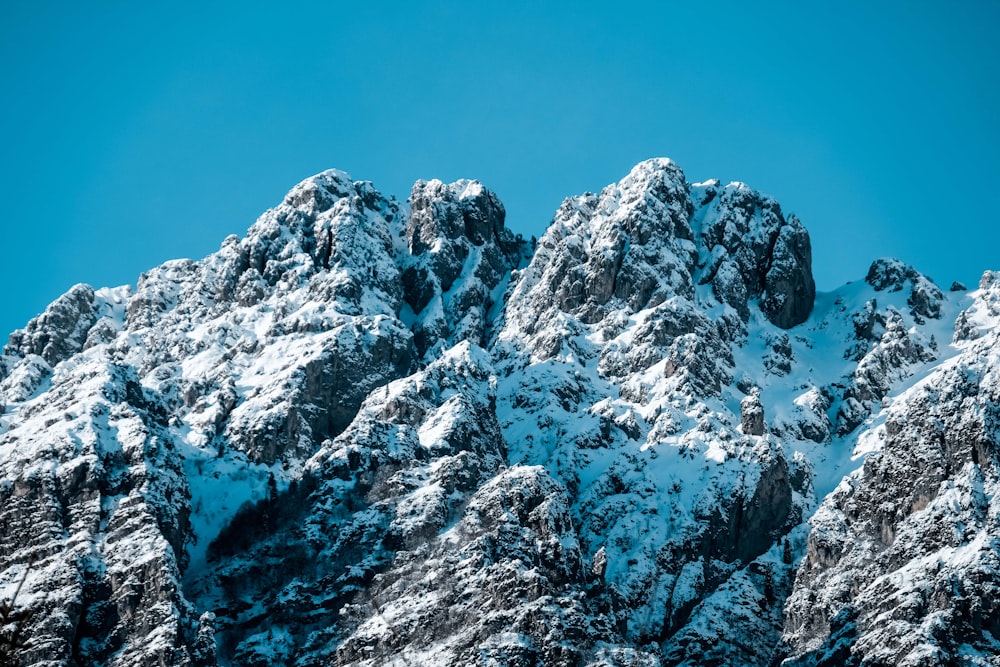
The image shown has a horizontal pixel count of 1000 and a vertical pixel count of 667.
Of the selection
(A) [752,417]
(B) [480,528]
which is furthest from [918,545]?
(B) [480,528]

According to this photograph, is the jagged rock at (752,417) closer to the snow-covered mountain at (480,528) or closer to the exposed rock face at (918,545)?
the snow-covered mountain at (480,528)

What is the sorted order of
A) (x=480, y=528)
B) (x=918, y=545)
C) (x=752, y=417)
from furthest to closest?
1. (x=752, y=417)
2. (x=480, y=528)
3. (x=918, y=545)

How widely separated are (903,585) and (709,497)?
34.0 m

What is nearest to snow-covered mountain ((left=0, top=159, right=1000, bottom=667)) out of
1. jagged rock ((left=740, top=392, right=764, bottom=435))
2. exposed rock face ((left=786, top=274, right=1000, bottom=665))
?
exposed rock face ((left=786, top=274, right=1000, bottom=665))

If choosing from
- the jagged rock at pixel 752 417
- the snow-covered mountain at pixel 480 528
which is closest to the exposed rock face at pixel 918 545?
the snow-covered mountain at pixel 480 528

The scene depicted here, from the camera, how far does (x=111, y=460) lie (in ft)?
515

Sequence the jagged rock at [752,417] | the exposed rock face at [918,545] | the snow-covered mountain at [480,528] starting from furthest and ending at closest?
the jagged rock at [752,417]
the snow-covered mountain at [480,528]
the exposed rock face at [918,545]

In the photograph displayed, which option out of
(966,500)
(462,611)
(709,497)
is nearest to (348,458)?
(462,611)

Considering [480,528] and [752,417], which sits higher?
[752,417]

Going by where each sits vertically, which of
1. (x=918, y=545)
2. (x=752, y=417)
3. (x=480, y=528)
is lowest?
(x=918, y=545)

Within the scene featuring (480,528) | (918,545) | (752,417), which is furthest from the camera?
(752,417)

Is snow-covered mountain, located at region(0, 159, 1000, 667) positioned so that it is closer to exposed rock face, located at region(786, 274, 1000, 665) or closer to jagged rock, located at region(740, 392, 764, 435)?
exposed rock face, located at region(786, 274, 1000, 665)

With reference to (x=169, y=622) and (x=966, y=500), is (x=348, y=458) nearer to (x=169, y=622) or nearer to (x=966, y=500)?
(x=169, y=622)

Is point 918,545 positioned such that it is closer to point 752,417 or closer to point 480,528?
point 752,417
